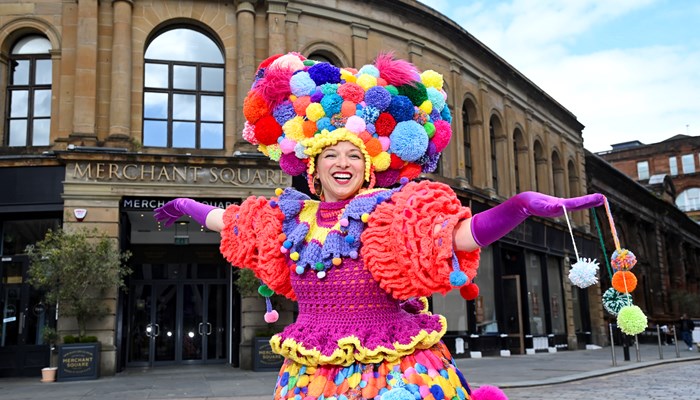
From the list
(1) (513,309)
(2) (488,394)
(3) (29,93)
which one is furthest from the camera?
(1) (513,309)

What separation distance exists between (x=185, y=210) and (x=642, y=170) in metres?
79.2

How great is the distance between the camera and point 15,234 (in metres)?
17.4

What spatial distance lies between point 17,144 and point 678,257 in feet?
Answer: 173

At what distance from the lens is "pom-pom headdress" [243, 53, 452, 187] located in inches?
127

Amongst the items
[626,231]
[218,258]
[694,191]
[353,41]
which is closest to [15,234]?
[218,258]

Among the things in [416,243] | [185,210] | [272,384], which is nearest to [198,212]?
[185,210]

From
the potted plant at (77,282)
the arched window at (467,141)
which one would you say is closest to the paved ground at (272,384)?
the potted plant at (77,282)

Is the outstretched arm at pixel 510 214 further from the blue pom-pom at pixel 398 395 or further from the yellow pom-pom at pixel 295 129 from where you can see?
the yellow pom-pom at pixel 295 129

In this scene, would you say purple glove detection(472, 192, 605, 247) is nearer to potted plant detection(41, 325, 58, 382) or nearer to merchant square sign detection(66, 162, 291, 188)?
potted plant detection(41, 325, 58, 382)

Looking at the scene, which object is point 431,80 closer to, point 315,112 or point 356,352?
point 315,112

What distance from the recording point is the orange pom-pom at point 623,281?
2.59 metres

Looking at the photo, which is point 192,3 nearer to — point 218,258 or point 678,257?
point 218,258

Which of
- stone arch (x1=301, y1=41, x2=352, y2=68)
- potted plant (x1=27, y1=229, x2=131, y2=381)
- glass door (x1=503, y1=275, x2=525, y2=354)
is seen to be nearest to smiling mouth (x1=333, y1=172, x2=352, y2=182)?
potted plant (x1=27, y1=229, x2=131, y2=381)

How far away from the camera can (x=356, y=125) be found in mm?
3189
